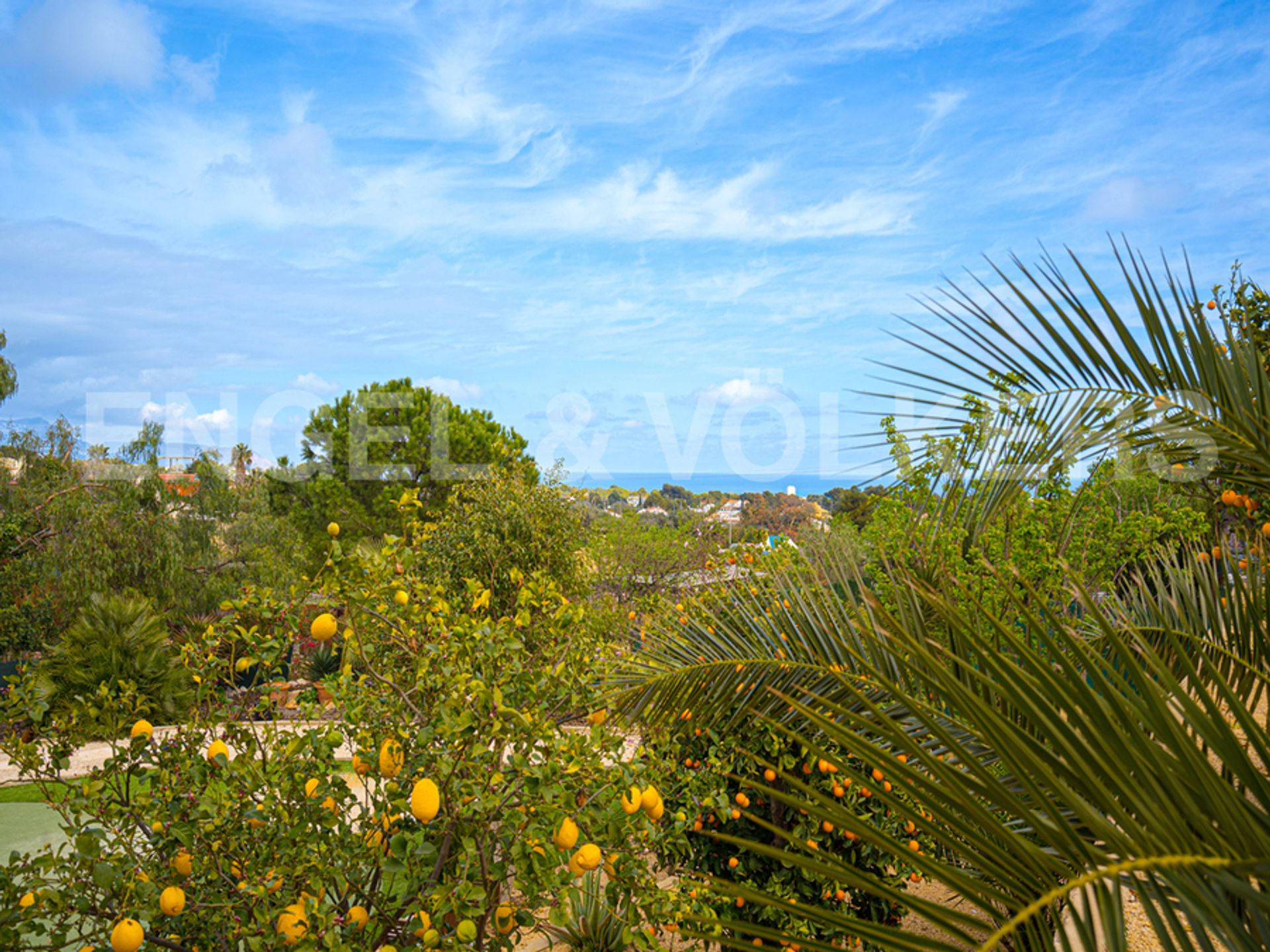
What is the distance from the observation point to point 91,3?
9.71m

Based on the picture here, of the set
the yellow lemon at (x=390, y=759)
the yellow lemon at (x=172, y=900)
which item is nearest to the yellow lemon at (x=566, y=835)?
the yellow lemon at (x=390, y=759)

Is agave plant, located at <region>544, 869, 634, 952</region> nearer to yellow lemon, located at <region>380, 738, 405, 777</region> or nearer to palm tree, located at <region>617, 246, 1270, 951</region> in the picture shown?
palm tree, located at <region>617, 246, 1270, 951</region>

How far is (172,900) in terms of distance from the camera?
66.2 inches

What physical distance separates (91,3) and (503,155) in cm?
632

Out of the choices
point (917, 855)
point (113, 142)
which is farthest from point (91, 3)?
point (917, 855)

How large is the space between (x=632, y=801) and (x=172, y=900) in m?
1.06

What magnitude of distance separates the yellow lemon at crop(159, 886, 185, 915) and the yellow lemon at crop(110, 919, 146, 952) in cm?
6

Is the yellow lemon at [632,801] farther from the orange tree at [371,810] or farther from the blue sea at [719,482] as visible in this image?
the blue sea at [719,482]

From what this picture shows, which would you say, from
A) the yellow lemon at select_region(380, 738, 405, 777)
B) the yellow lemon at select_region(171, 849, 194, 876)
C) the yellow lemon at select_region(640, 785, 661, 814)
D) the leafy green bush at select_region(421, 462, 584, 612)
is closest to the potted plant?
the leafy green bush at select_region(421, 462, 584, 612)

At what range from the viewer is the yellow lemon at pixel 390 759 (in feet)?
5.76

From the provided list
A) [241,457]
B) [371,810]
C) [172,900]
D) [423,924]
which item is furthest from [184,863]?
[241,457]

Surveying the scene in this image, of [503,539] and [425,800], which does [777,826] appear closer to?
[425,800]

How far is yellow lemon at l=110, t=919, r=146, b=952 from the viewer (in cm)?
159

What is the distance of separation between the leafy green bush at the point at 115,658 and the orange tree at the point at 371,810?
28.3 ft
